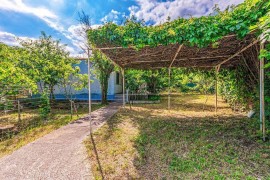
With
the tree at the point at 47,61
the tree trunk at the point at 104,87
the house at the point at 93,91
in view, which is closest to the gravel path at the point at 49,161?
the tree at the point at 47,61

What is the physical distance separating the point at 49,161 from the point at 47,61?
601cm

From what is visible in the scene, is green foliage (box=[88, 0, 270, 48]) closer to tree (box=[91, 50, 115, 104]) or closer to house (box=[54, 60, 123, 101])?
tree (box=[91, 50, 115, 104])

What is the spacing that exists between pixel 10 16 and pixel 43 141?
30.1 feet

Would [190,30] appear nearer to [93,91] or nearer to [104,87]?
[104,87]

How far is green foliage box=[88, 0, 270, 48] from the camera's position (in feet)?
9.99

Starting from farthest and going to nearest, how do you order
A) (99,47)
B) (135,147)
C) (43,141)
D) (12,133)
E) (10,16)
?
(10,16)
(12,133)
(99,47)
(43,141)
(135,147)

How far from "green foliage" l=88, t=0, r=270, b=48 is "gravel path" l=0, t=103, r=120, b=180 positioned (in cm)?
264

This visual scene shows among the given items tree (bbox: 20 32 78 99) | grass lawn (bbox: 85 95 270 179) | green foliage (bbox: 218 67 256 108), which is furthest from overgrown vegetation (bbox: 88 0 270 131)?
tree (bbox: 20 32 78 99)

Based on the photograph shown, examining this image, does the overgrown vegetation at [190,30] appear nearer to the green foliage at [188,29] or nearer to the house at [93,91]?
the green foliage at [188,29]

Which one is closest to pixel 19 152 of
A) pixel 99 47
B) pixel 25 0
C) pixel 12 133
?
pixel 12 133

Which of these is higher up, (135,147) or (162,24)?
(162,24)

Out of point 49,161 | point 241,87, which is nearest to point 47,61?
point 49,161

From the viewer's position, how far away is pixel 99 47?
461 cm

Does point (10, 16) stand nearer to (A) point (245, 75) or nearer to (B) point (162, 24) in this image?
(B) point (162, 24)
